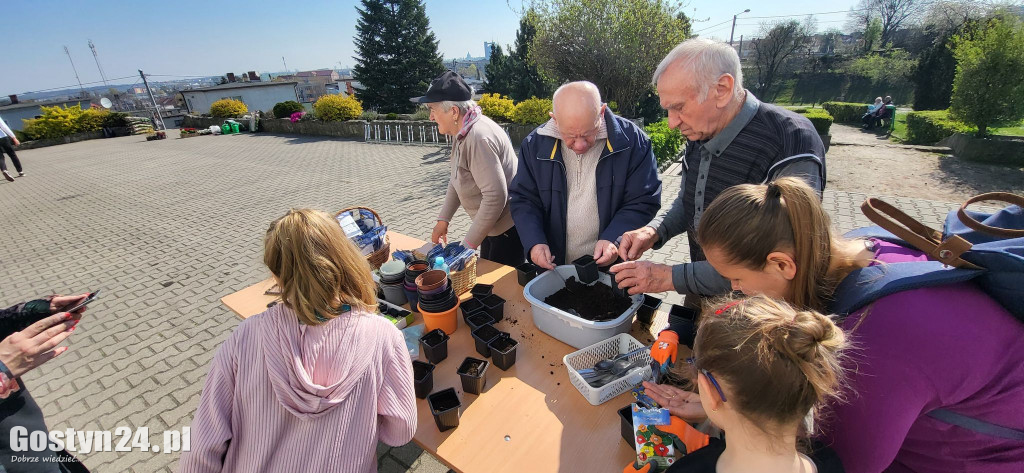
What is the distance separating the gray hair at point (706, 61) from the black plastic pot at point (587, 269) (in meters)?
0.91

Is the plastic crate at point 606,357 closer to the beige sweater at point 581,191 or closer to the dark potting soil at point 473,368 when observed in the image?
the dark potting soil at point 473,368

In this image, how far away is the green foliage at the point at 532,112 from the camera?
38.5 feet

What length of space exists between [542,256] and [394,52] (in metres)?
28.6

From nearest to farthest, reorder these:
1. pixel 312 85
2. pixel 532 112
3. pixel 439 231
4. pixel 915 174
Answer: pixel 439 231, pixel 915 174, pixel 532 112, pixel 312 85

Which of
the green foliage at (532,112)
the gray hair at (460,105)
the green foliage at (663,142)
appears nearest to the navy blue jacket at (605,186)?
the gray hair at (460,105)

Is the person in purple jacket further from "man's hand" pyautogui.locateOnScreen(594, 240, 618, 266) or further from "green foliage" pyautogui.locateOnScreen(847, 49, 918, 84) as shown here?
"green foliage" pyautogui.locateOnScreen(847, 49, 918, 84)

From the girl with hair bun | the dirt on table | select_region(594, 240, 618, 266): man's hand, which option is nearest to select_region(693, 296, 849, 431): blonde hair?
the girl with hair bun

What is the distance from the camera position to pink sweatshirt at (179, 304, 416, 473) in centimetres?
135

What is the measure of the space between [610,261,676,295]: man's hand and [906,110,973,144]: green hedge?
1509 centimetres

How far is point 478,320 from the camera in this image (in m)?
2.16

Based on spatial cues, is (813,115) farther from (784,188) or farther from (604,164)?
(784,188)

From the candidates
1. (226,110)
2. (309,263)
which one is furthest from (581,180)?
(226,110)

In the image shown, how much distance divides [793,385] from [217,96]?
4666cm

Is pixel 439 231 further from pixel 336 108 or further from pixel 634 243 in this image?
pixel 336 108
